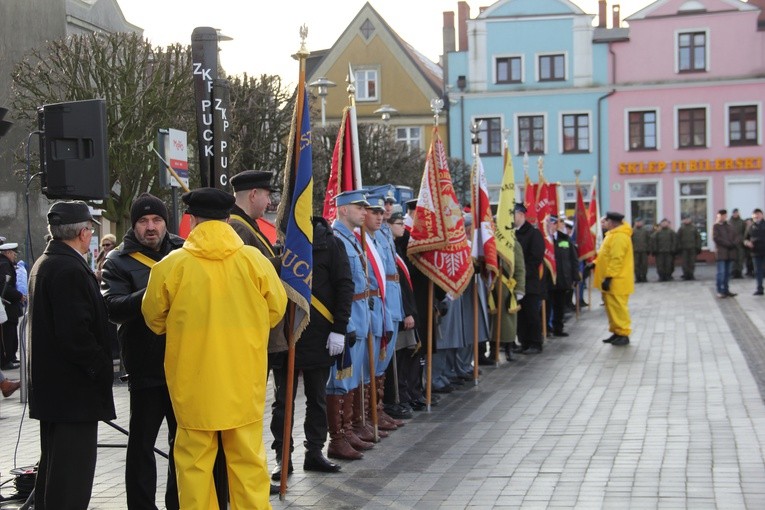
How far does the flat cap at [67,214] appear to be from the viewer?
21.8 ft

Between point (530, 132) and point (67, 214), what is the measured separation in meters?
46.3

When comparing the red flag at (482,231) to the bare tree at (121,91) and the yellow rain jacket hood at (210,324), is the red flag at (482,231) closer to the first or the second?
the yellow rain jacket hood at (210,324)

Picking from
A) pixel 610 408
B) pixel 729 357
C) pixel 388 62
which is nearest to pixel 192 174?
pixel 729 357

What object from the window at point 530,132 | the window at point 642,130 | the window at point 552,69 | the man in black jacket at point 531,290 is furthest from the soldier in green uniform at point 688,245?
the man in black jacket at point 531,290

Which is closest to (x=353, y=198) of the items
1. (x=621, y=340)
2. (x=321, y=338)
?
(x=321, y=338)

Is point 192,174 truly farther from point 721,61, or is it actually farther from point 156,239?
point 721,61

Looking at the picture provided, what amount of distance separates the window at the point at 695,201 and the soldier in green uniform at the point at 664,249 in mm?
14229

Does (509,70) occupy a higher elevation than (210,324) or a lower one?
higher

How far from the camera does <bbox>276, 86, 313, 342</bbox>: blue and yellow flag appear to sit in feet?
26.7

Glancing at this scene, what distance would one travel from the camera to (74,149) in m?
7.26

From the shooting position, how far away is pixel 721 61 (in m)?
50.6

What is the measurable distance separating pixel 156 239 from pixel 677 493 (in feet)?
12.2

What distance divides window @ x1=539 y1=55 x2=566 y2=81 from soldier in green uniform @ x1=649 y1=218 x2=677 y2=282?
16.6 metres

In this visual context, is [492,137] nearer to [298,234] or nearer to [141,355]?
[298,234]
